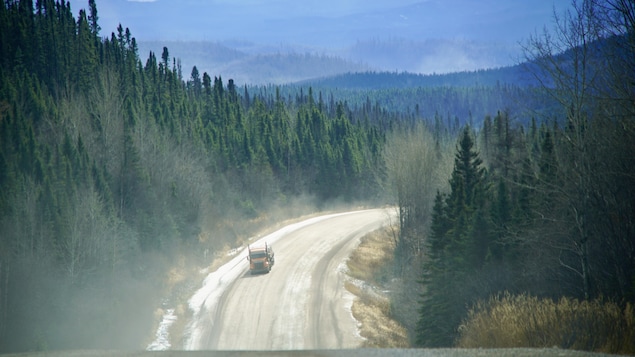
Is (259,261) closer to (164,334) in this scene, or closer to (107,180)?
(164,334)

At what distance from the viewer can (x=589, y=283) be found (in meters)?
16.8

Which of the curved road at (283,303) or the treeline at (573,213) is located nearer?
the treeline at (573,213)

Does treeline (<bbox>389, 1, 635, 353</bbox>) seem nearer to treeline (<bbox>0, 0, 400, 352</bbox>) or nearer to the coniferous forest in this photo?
the coniferous forest

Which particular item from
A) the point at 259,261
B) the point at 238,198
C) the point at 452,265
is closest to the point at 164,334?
the point at 259,261

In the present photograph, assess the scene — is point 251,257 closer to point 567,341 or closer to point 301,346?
point 301,346

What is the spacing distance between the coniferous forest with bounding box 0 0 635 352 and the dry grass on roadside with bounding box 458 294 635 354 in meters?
2.59

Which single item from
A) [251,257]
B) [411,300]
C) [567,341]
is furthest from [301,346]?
[567,341]

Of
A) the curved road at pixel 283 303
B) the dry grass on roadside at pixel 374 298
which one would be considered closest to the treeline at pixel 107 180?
the curved road at pixel 283 303

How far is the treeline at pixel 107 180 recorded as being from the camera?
27750mm

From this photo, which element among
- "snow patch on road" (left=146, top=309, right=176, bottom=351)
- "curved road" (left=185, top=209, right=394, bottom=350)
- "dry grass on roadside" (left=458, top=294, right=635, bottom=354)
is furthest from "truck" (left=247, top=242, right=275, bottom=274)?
"dry grass on roadside" (left=458, top=294, right=635, bottom=354)

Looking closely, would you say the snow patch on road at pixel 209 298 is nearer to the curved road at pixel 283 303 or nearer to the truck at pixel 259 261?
the curved road at pixel 283 303

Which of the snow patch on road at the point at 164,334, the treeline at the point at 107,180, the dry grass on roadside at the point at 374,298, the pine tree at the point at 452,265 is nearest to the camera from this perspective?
the pine tree at the point at 452,265

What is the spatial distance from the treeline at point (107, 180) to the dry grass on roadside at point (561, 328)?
19.6m

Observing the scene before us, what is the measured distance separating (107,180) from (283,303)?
16276 millimetres
